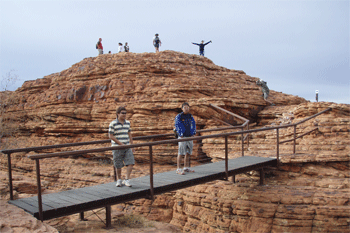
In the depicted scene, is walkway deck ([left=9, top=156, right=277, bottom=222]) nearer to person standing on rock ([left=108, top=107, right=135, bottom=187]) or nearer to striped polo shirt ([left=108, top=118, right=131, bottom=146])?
person standing on rock ([left=108, top=107, right=135, bottom=187])

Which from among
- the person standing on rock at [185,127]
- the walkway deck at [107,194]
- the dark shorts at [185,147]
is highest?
the person standing on rock at [185,127]

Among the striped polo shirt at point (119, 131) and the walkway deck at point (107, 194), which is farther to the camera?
the striped polo shirt at point (119, 131)

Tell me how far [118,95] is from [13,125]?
7.00m

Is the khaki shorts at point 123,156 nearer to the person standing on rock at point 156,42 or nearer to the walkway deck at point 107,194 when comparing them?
the walkway deck at point 107,194

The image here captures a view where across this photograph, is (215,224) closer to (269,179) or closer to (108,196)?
(269,179)

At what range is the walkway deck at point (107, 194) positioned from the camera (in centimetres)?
487

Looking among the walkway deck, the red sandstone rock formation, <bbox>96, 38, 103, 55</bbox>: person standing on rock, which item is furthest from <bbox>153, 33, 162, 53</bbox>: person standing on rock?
the walkway deck

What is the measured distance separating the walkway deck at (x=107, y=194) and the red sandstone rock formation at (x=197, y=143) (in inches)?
64.2

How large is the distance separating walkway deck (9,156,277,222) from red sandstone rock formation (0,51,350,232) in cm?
163

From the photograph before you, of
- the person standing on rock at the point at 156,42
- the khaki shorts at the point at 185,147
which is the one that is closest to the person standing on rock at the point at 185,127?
the khaki shorts at the point at 185,147

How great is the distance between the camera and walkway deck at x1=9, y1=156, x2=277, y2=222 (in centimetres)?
487

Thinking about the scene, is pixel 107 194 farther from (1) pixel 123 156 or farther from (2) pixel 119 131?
(2) pixel 119 131

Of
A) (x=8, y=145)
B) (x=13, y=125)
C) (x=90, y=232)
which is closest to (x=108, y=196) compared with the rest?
(x=90, y=232)

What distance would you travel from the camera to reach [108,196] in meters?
5.32
